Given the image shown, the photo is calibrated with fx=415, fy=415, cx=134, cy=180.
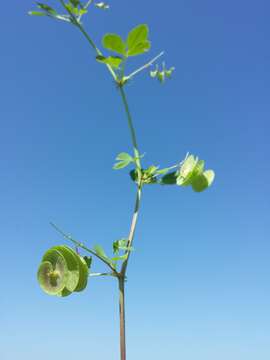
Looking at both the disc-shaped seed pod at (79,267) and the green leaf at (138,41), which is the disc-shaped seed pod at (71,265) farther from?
the green leaf at (138,41)

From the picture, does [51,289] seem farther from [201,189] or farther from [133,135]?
[201,189]

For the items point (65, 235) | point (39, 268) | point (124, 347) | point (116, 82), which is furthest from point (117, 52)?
point (124, 347)

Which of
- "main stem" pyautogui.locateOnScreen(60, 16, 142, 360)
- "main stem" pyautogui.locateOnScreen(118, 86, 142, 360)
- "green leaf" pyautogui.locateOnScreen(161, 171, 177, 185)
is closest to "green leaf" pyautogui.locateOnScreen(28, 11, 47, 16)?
"main stem" pyautogui.locateOnScreen(60, 16, 142, 360)

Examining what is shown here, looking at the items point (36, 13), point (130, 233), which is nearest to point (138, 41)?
point (36, 13)

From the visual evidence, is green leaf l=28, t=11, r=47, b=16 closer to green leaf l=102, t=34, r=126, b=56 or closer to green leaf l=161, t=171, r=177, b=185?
green leaf l=102, t=34, r=126, b=56

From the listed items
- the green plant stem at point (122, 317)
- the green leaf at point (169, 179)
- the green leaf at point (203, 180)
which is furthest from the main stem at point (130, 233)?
the green leaf at point (203, 180)

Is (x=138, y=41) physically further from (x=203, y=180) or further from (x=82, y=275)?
(x=82, y=275)

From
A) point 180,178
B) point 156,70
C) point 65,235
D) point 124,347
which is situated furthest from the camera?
point 156,70
